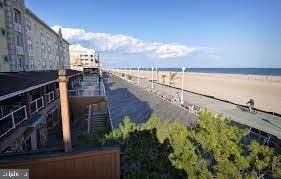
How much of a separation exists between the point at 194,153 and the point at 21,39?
Answer: 101 ft

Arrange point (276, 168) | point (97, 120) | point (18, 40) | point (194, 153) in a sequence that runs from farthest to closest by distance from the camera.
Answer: point (18, 40), point (97, 120), point (194, 153), point (276, 168)

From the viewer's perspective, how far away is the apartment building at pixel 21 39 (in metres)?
26.1

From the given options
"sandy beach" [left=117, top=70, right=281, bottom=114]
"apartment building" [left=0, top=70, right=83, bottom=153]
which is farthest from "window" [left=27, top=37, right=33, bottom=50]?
"sandy beach" [left=117, top=70, right=281, bottom=114]

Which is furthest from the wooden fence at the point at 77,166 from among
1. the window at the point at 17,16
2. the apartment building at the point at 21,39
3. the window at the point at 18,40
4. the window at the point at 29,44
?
the window at the point at 29,44

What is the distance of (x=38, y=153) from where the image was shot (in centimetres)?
830

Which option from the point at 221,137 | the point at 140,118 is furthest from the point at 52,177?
the point at 140,118

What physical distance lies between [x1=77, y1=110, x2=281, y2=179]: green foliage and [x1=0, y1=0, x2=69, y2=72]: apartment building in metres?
22.0

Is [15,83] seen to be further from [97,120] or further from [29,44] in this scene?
[29,44]

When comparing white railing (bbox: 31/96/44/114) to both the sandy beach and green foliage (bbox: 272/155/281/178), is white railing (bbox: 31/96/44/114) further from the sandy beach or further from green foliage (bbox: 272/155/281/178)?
the sandy beach

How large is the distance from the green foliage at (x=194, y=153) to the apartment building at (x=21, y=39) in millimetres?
21962

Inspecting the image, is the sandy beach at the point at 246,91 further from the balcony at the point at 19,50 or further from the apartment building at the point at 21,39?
the balcony at the point at 19,50

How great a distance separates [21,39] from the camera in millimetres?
31047

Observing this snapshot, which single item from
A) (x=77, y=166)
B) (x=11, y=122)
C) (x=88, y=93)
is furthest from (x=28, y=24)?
(x=77, y=166)

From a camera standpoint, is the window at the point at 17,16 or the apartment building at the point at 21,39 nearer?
the apartment building at the point at 21,39
